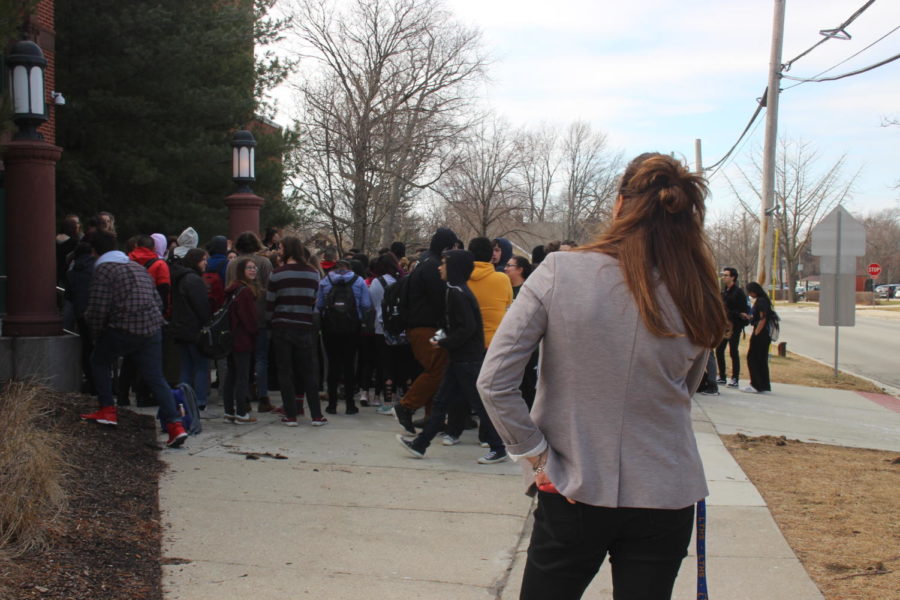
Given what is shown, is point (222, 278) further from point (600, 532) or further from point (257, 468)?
point (600, 532)

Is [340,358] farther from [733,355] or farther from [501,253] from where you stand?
[733,355]

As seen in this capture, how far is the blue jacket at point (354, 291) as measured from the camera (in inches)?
366

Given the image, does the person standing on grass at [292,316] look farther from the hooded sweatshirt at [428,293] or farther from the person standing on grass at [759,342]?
the person standing on grass at [759,342]

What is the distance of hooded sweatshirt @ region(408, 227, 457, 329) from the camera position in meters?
7.93

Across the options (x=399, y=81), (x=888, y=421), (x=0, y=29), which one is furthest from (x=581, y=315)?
(x=399, y=81)

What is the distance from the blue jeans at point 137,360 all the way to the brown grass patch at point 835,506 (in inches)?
193

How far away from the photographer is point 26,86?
8.95 meters

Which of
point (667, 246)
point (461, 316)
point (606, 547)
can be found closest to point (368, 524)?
point (461, 316)

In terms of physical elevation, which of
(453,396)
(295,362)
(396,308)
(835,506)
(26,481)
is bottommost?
(835,506)

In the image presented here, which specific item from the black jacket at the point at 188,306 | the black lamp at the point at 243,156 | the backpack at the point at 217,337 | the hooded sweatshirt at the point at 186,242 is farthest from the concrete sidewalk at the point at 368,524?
the black lamp at the point at 243,156

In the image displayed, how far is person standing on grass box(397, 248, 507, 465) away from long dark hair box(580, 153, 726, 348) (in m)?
4.60

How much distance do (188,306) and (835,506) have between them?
6.04 meters

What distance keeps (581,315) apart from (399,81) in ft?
95.8

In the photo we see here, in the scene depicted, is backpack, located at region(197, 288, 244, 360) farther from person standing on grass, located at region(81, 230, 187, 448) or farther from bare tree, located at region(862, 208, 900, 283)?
bare tree, located at region(862, 208, 900, 283)
